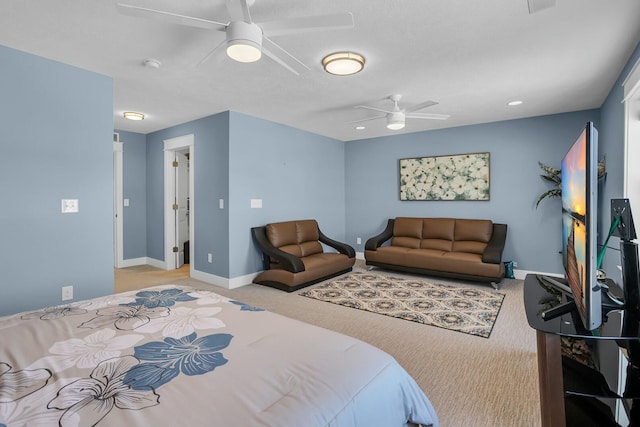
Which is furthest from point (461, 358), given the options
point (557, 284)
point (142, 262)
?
point (142, 262)

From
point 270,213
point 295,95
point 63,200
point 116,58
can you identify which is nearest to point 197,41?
point 116,58

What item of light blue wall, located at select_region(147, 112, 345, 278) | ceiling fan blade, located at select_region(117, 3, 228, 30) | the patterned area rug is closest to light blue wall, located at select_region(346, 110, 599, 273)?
the patterned area rug

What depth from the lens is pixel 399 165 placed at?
6.07 meters

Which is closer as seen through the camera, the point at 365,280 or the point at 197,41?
the point at 197,41

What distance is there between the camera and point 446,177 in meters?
5.55

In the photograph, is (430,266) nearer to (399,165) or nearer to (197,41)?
(399,165)

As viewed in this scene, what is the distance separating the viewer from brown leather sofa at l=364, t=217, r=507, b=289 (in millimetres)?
4418

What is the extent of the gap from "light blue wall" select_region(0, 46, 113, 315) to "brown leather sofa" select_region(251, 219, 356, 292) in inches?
75.6

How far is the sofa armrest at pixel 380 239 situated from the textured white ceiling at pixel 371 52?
230 centimetres

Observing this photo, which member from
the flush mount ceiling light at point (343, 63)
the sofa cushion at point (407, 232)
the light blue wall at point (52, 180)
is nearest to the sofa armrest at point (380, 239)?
the sofa cushion at point (407, 232)

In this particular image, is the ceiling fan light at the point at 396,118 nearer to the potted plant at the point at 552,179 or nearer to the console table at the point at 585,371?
the potted plant at the point at 552,179

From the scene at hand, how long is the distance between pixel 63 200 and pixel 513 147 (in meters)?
5.83

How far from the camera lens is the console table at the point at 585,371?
1246 millimetres

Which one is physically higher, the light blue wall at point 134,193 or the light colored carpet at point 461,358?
the light blue wall at point 134,193
